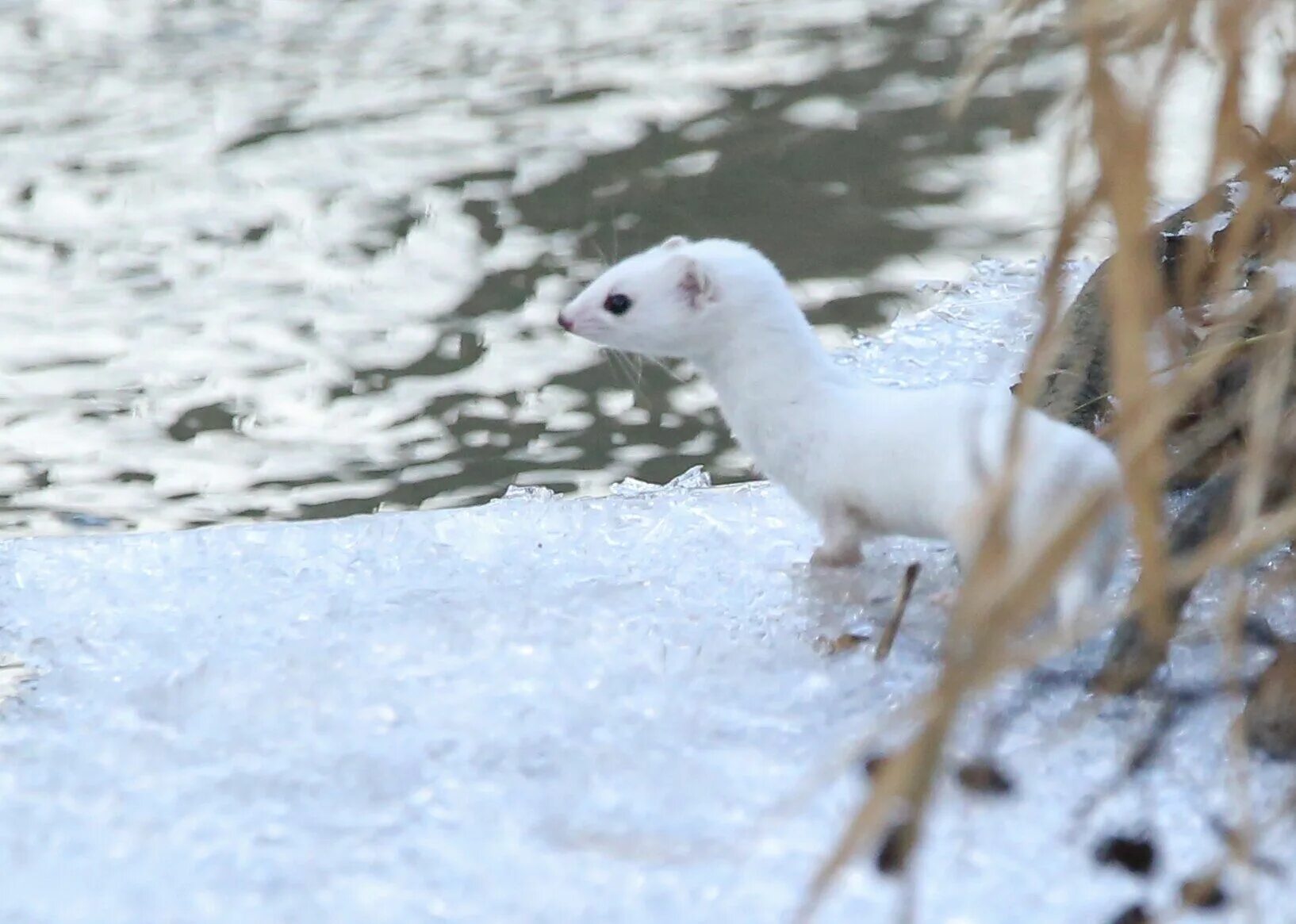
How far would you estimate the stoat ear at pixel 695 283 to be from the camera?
1.74 m

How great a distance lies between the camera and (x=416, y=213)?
3.24 m

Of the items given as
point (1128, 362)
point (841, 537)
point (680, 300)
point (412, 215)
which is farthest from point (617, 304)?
point (412, 215)

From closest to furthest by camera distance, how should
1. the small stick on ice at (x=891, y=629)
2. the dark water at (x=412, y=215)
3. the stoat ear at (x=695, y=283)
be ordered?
1. the small stick on ice at (x=891, y=629)
2. the stoat ear at (x=695, y=283)
3. the dark water at (x=412, y=215)

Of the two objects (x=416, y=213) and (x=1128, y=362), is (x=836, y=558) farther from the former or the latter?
(x=416, y=213)

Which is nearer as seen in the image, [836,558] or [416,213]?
[836,558]

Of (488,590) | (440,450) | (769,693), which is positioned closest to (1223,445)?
(769,693)

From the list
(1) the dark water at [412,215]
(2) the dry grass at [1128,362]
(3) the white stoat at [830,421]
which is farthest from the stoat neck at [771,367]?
(2) the dry grass at [1128,362]

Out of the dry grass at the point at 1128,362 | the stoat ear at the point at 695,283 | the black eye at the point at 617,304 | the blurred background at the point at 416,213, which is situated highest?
the dry grass at the point at 1128,362

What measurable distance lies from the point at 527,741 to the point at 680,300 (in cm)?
59

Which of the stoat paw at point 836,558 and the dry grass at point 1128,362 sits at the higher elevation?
the dry grass at point 1128,362

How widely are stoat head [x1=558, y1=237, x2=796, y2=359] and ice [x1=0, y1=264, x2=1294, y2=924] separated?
0.19 metres

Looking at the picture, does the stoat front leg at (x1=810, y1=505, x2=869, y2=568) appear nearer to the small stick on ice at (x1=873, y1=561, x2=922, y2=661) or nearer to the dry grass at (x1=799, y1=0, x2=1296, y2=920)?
the small stick on ice at (x1=873, y1=561, x2=922, y2=661)

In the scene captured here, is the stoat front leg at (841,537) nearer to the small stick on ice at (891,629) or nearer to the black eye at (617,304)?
the small stick on ice at (891,629)

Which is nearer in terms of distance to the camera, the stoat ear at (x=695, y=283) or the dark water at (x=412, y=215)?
the stoat ear at (x=695, y=283)
